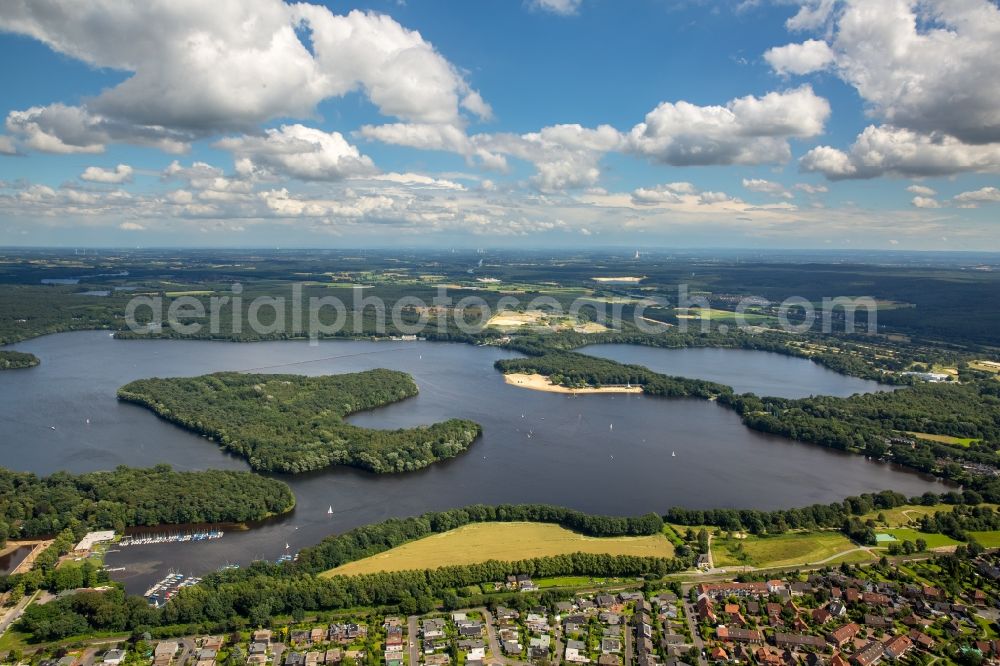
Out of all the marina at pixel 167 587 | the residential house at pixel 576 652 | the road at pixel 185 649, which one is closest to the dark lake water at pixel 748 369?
→ the residential house at pixel 576 652

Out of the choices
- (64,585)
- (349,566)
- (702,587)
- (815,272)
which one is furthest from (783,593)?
(815,272)

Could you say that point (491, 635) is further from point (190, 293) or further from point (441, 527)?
point (190, 293)

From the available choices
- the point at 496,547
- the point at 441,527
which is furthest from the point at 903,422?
the point at 441,527

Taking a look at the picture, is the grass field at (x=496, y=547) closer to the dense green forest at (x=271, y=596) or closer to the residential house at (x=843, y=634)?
the dense green forest at (x=271, y=596)

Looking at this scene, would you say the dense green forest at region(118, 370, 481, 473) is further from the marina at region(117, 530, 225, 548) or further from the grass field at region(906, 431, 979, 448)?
the grass field at region(906, 431, 979, 448)

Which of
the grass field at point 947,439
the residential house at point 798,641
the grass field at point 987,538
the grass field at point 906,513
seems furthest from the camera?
the grass field at point 947,439

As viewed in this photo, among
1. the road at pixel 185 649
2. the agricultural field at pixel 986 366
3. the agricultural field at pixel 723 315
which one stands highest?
the agricultural field at pixel 723 315
